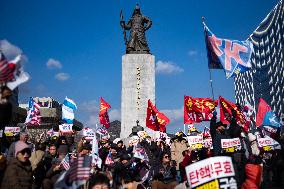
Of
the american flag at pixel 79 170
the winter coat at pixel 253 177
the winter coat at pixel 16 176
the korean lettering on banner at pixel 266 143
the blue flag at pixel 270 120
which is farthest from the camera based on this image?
the blue flag at pixel 270 120

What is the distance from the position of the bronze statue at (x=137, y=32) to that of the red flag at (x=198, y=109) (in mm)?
10146

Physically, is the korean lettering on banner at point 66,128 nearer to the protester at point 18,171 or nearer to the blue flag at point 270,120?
the blue flag at point 270,120

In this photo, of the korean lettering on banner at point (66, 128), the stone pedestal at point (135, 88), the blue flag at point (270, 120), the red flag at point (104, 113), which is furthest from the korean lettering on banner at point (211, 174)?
the stone pedestal at point (135, 88)

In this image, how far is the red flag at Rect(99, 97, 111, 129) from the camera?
2072 centimetres

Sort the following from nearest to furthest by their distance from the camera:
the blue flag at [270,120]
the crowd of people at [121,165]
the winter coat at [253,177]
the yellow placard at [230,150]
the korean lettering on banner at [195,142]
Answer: the crowd of people at [121,165]
the winter coat at [253,177]
the yellow placard at [230,150]
the korean lettering on banner at [195,142]
the blue flag at [270,120]

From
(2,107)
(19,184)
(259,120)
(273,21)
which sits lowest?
(19,184)

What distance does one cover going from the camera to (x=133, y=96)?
24016 mm

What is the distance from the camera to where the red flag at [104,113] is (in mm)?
20719

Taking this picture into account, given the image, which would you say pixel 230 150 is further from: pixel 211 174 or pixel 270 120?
pixel 270 120

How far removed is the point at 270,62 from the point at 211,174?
88.9 metres

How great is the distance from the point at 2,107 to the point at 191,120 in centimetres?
1207

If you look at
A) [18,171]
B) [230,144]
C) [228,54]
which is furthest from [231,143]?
[18,171]

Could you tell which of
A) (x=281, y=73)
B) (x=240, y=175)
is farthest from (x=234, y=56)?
(x=281, y=73)

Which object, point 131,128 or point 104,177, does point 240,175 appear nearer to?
point 104,177
